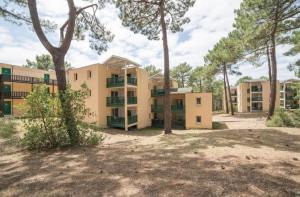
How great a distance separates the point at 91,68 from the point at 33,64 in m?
39.1

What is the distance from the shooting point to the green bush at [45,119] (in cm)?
874

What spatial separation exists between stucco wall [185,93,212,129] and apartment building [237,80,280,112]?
31761 millimetres

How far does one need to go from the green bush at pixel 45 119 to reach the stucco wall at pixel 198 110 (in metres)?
20.8

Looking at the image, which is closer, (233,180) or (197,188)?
(197,188)

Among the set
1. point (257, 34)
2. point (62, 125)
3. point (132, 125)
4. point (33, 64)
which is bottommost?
point (132, 125)

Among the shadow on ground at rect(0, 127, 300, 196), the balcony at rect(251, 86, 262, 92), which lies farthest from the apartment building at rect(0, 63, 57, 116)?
the balcony at rect(251, 86, 262, 92)

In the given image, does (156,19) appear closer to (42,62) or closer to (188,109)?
(188,109)

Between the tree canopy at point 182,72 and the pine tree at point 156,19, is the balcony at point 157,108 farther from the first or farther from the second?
the tree canopy at point 182,72

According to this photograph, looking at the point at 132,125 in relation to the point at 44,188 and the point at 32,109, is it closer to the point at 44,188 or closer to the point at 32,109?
the point at 32,109

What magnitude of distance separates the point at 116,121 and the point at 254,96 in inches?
1675

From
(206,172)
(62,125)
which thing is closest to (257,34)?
(206,172)

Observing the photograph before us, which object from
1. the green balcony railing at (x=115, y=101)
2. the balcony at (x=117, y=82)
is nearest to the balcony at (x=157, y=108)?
the balcony at (x=117, y=82)

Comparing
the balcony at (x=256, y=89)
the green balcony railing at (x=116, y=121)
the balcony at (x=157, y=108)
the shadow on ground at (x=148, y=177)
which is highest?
the balcony at (x=256, y=89)

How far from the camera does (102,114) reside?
25.3 m
